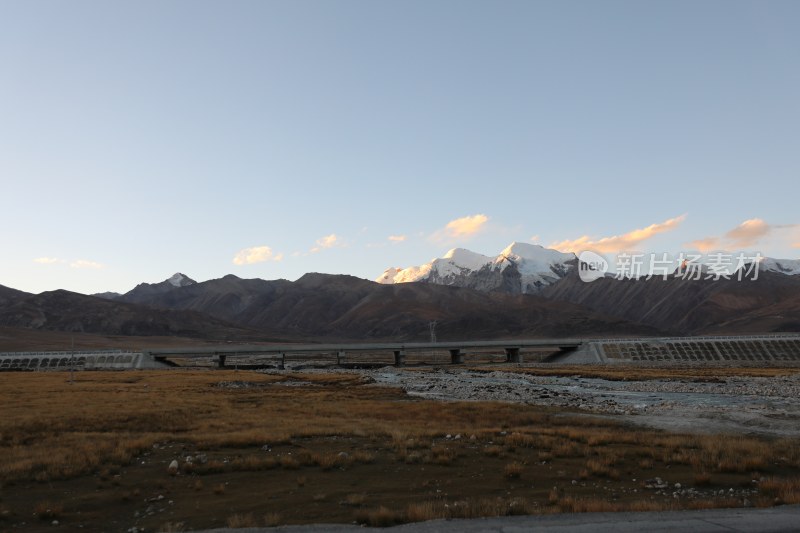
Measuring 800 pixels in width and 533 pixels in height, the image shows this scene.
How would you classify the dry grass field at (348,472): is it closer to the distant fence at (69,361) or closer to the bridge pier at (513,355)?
the distant fence at (69,361)

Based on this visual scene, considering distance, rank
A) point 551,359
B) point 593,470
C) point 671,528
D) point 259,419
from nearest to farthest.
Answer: point 671,528, point 593,470, point 259,419, point 551,359

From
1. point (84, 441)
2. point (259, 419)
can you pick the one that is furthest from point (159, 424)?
point (84, 441)

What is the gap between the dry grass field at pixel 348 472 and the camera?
17.7 metres

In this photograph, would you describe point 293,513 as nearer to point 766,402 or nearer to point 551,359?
point 766,402

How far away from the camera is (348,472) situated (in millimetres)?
23594

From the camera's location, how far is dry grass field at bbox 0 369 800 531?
1773 cm

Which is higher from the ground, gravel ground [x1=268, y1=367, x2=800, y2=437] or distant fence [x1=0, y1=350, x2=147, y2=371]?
gravel ground [x1=268, y1=367, x2=800, y2=437]

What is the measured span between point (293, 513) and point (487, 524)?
18.8 ft

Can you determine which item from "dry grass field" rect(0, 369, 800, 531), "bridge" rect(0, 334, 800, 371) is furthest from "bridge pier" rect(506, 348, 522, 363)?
"dry grass field" rect(0, 369, 800, 531)

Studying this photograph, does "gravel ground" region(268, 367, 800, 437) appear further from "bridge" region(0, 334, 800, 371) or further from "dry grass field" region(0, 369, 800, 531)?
"bridge" region(0, 334, 800, 371)

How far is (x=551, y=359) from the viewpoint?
618 ft

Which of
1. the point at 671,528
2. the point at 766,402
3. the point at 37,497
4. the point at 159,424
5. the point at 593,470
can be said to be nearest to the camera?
the point at 671,528

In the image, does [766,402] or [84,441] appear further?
[766,402]

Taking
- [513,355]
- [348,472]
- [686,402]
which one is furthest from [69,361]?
[348,472]
